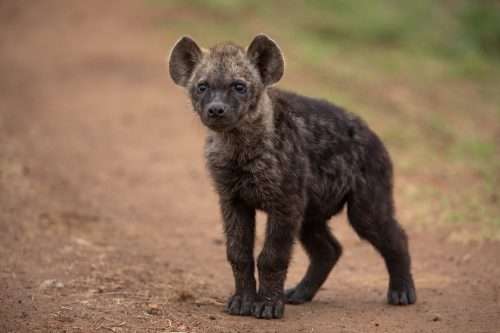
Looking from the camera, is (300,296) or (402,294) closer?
(402,294)

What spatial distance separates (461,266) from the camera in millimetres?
7688

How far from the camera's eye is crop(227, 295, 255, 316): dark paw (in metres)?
6.00

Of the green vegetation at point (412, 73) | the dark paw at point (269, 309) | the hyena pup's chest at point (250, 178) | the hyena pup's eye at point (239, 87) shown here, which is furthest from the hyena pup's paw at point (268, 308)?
the green vegetation at point (412, 73)

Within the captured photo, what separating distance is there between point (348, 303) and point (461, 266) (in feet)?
5.66

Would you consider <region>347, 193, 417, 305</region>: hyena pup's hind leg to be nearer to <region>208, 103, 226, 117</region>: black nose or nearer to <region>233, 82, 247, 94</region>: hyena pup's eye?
<region>233, 82, 247, 94</region>: hyena pup's eye

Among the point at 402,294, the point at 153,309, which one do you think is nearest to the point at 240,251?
the point at 153,309

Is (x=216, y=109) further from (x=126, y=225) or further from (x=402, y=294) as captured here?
(x=126, y=225)

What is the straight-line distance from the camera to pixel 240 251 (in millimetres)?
6051

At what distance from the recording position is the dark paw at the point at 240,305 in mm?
5996

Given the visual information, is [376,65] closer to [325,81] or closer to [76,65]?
[325,81]

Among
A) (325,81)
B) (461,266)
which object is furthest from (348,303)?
(325,81)

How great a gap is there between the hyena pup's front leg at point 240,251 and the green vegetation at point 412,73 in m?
3.41

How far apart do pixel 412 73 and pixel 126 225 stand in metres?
8.65

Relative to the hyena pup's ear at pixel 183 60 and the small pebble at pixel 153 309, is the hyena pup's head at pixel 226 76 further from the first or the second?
the small pebble at pixel 153 309
